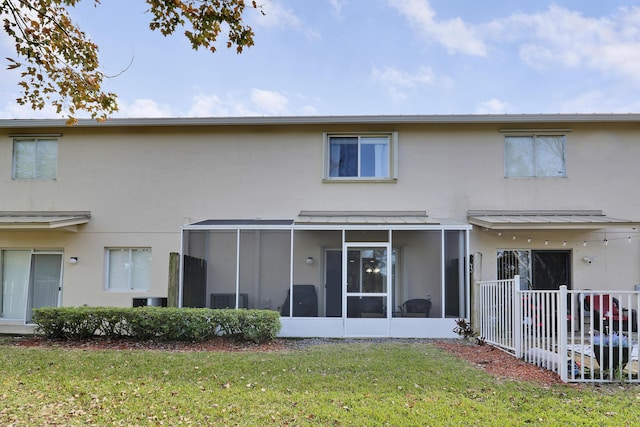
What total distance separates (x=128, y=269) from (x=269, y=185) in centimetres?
451

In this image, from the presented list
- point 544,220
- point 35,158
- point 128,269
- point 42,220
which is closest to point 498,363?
point 544,220

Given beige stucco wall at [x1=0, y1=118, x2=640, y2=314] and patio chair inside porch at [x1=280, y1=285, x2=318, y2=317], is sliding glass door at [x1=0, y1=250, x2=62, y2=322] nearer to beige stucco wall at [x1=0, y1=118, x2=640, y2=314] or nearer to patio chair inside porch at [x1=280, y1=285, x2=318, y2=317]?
beige stucco wall at [x1=0, y1=118, x2=640, y2=314]

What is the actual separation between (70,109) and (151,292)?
5855mm

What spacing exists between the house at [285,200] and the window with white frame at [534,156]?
0.04 meters

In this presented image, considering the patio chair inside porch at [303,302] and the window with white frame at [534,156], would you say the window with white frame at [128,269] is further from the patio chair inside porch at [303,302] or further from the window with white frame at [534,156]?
the window with white frame at [534,156]

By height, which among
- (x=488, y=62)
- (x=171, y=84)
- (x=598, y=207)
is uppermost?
(x=488, y=62)

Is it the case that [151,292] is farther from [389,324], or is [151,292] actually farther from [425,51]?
[425,51]

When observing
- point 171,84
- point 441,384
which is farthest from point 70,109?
point 441,384

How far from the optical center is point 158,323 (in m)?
10.7

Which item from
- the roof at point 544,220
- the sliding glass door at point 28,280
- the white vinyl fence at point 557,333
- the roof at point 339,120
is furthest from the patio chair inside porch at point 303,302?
the sliding glass door at point 28,280

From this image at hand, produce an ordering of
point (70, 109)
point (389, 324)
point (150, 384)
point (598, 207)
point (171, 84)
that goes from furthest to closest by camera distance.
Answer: point (171, 84), point (598, 207), point (389, 324), point (70, 109), point (150, 384)

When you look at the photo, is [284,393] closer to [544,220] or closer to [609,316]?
[609,316]

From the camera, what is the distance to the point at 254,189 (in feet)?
45.2

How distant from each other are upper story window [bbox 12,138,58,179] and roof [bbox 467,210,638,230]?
11.6 m
